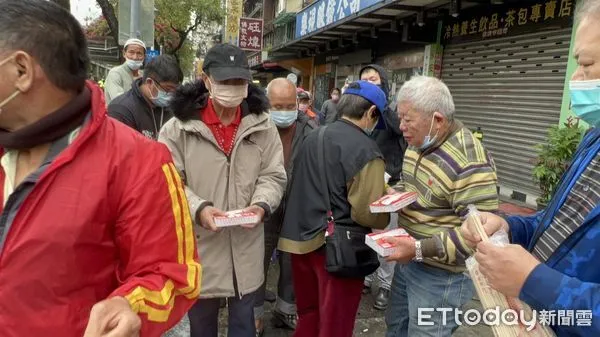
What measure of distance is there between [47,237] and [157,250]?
0.27 meters

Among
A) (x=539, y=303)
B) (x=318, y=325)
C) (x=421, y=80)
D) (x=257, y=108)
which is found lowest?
A: (x=318, y=325)

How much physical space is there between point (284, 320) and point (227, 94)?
1.99m

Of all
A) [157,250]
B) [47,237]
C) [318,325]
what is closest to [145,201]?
[157,250]

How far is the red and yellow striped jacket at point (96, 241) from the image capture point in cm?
117

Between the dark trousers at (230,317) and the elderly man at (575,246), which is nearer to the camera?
the elderly man at (575,246)

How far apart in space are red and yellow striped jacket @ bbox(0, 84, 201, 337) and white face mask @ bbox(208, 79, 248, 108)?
1221 mm

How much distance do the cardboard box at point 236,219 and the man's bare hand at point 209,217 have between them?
0.10ft

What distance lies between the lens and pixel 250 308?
2.69 metres

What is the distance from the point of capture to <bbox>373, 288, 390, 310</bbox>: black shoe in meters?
4.05

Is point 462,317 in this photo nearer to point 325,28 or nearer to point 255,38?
point 325,28

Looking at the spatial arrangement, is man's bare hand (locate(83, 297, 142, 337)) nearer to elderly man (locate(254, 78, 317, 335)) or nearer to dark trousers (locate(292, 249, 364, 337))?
dark trousers (locate(292, 249, 364, 337))

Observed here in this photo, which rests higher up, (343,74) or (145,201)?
(343,74)

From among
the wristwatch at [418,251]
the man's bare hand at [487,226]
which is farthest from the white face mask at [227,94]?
the man's bare hand at [487,226]

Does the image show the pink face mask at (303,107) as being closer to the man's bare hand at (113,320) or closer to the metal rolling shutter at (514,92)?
the metal rolling shutter at (514,92)
